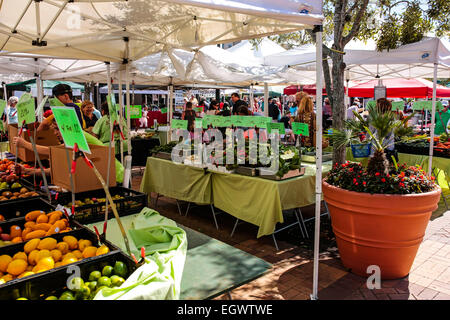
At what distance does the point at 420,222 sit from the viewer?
3.38m

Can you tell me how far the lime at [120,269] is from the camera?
1.86m

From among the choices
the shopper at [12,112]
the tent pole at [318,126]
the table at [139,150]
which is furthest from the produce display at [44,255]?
the shopper at [12,112]

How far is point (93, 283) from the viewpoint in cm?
175

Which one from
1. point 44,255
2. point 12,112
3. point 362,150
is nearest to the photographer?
point 44,255

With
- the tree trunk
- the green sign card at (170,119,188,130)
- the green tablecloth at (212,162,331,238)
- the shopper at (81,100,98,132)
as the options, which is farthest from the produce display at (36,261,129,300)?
the shopper at (81,100,98,132)

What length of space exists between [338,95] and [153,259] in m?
3.67

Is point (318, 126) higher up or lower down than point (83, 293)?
higher up

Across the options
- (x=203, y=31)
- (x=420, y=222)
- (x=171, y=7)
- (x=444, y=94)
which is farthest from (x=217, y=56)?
(x=444, y=94)

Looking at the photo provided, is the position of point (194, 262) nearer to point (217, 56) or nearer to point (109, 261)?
point (109, 261)

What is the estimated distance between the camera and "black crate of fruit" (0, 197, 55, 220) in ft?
9.71

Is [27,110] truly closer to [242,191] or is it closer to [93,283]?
[93,283]

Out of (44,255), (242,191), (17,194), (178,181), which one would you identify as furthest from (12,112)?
(44,255)

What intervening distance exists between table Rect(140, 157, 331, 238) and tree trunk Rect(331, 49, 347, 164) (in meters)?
0.37

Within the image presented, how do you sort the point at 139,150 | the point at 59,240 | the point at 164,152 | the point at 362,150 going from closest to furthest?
1. the point at 59,240
2. the point at 362,150
3. the point at 164,152
4. the point at 139,150
